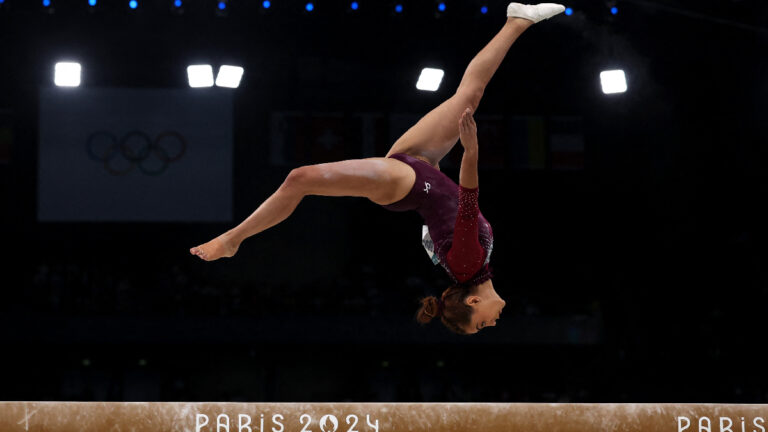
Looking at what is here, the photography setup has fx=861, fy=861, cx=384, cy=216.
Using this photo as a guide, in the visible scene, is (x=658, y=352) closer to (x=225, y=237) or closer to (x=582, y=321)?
(x=582, y=321)

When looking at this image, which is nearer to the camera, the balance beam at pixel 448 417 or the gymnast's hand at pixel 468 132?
the gymnast's hand at pixel 468 132

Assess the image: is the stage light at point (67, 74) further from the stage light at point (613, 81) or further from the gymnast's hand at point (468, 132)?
the gymnast's hand at point (468, 132)

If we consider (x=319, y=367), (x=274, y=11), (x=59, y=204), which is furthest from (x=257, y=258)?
(x=274, y=11)

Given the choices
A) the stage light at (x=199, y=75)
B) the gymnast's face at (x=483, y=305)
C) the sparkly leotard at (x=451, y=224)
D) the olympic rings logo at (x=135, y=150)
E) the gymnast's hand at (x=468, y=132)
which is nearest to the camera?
the gymnast's hand at (x=468, y=132)

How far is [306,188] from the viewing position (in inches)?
149

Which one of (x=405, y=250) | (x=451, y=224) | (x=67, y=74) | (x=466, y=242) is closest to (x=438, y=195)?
(x=451, y=224)

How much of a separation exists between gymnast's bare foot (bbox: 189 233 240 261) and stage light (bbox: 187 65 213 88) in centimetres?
381

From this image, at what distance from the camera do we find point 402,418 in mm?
3793

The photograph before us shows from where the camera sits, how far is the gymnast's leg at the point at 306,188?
12.4ft

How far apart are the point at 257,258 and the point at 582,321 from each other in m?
4.78

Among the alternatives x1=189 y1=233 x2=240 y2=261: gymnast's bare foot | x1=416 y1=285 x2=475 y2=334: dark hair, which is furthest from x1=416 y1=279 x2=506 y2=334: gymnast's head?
x1=189 y1=233 x2=240 y2=261: gymnast's bare foot

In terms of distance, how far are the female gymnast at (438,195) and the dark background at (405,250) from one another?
480 cm

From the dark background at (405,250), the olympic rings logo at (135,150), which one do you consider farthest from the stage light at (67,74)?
the olympic rings logo at (135,150)

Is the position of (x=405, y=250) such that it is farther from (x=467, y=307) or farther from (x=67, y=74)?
(x=467, y=307)
